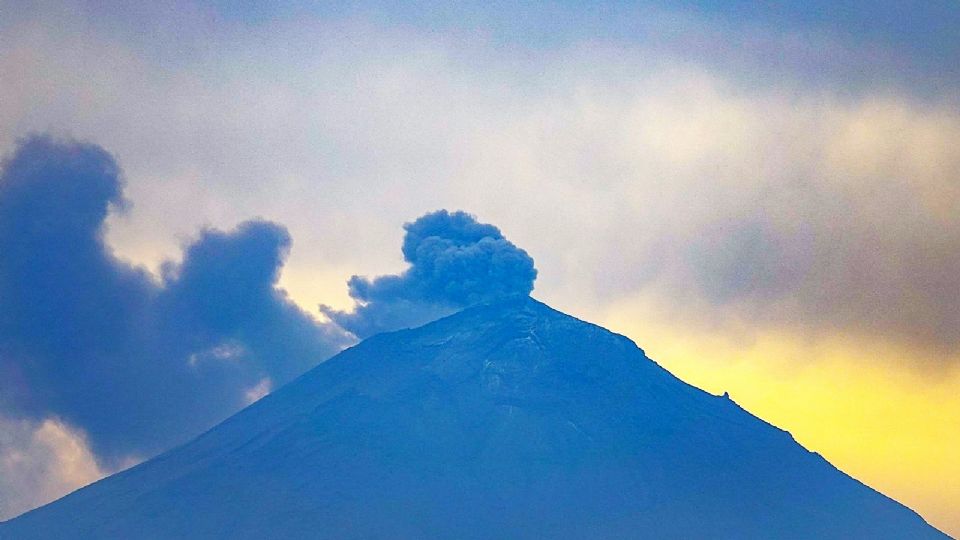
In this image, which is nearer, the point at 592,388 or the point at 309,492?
the point at 309,492

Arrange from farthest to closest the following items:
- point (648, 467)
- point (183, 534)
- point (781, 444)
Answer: point (781, 444), point (648, 467), point (183, 534)

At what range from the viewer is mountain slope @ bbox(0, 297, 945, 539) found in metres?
171

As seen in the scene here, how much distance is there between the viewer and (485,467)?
7077 inches

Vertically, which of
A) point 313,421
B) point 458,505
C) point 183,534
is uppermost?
point 313,421

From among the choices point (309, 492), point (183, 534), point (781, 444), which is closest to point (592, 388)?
point (781, 444)

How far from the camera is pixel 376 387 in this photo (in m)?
195

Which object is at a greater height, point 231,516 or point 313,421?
point 313,421

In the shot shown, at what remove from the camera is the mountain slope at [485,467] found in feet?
561

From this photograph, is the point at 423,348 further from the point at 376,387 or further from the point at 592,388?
the point at 592,388

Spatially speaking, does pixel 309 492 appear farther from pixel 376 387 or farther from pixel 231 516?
pixel 376 387

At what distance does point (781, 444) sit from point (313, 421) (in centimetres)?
7062

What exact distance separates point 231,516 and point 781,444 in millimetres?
83286

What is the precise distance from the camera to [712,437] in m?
194

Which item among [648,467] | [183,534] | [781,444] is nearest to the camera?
[183,534]
